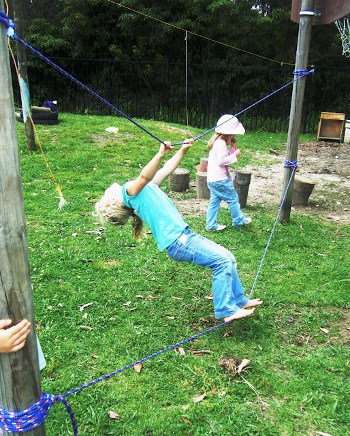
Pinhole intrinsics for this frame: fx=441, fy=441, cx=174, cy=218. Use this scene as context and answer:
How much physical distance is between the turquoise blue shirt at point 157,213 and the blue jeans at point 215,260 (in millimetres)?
66

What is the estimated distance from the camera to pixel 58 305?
3.77m

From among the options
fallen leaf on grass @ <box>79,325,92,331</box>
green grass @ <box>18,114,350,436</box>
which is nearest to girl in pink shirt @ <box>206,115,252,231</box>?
green grass @ <box>18,114,350,436</box>

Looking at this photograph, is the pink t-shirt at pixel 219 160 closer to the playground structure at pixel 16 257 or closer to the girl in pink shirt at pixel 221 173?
the girl in pink shirt at pixel 221 173

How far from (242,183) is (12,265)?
500cm

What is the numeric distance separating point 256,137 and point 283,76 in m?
4.51

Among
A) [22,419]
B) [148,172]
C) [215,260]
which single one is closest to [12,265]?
[22,419]

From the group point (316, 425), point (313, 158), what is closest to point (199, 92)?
point (313, 158)

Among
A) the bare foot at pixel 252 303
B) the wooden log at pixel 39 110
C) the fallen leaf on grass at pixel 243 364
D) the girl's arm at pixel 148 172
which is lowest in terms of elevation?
the fallen leaf on grass at pixel 243 364

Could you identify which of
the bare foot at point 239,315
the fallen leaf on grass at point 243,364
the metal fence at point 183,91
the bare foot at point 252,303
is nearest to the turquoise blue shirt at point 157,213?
the bare foot at point 239,315

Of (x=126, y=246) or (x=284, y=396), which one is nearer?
(x=284, y=396)

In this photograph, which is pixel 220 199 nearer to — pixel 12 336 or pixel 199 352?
pixel 199 352

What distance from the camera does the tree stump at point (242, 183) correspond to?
6.34 metres

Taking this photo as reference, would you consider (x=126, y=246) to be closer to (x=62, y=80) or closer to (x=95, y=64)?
(x=95, y=64)

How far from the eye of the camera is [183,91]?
16.2 m
